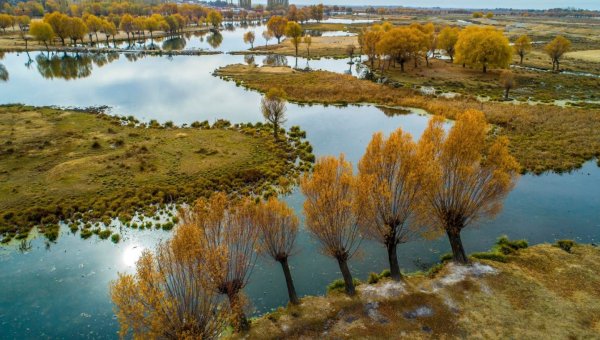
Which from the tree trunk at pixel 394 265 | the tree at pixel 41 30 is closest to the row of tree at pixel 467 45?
the tree trunk at pixel 394 265

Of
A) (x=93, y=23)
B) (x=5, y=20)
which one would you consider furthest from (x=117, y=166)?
(x=5, y=20)

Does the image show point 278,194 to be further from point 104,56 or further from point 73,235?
point 104,56

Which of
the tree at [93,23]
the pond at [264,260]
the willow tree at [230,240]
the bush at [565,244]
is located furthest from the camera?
the tree at [93,23]

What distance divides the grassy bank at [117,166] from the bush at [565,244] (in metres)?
30.6

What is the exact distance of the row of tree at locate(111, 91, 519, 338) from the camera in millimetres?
21156

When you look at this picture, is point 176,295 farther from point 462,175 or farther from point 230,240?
point 462,175

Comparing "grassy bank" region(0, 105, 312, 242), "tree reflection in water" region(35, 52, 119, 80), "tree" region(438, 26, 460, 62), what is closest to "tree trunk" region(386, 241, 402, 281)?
"grassy bank" region(0, 105, 312, 242)

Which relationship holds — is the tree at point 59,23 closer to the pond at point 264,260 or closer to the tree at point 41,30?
the tree at point 41,30

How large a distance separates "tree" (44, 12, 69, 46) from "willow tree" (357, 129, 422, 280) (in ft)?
568

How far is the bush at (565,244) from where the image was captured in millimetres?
35969

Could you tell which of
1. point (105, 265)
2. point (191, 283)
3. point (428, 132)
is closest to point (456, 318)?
point (428, 132)

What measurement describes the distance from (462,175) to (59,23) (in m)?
179

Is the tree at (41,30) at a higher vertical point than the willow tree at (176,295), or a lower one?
higher

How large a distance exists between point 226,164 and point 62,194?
67.9 ft
